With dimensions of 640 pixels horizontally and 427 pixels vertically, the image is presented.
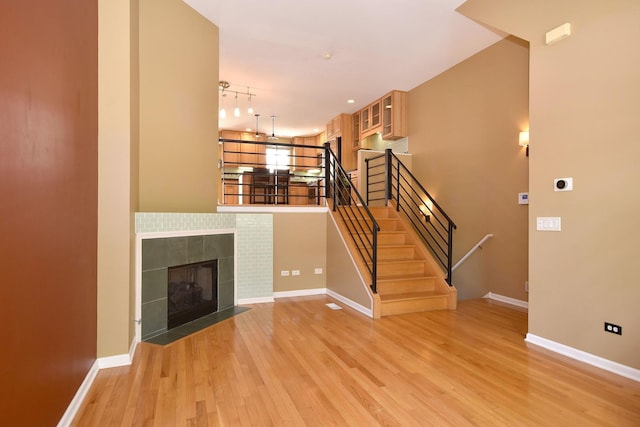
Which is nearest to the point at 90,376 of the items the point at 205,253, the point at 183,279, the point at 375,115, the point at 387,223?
the point at 183,279

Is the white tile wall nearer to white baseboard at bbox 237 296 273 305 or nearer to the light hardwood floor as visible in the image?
white baseboard at bbox 237 296 273 305

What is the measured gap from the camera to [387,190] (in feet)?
18.4

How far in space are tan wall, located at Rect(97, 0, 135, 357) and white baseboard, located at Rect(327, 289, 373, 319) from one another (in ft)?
8.15

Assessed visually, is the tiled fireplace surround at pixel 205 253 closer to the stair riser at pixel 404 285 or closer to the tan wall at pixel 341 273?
the tan wall at pixel 341 273

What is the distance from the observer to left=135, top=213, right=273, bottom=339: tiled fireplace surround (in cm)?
307

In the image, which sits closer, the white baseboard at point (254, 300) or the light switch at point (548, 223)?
the light switch at point (548, 223)

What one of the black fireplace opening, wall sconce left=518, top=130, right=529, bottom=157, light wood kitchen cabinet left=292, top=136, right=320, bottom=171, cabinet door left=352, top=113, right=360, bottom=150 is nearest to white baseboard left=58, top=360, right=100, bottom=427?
the black fireplace opening

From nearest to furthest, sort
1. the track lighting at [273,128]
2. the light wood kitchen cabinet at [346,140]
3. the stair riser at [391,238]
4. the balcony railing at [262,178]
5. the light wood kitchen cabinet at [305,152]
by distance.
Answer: the stair riser at [391,238] < the balcony railing at [262,178] < the light wood kitchen cabinet at [346,140] < the track lighting at [273,128] < the light wood kitchen cabinet at [305,152]

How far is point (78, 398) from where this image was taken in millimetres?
2002

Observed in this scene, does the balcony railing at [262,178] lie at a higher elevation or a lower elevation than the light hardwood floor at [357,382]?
higher

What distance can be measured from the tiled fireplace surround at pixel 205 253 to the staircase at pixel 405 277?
126cm

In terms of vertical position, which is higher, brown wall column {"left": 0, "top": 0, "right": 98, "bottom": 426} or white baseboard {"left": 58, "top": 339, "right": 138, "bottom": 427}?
brown wall column {"left": 0, "top": 0, "right": 98, "bottom": 426}

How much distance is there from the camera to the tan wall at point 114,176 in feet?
8.10

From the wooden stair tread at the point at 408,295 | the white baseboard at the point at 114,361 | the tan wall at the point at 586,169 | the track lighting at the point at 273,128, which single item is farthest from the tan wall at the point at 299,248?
the track lighting at the point at 273,128
